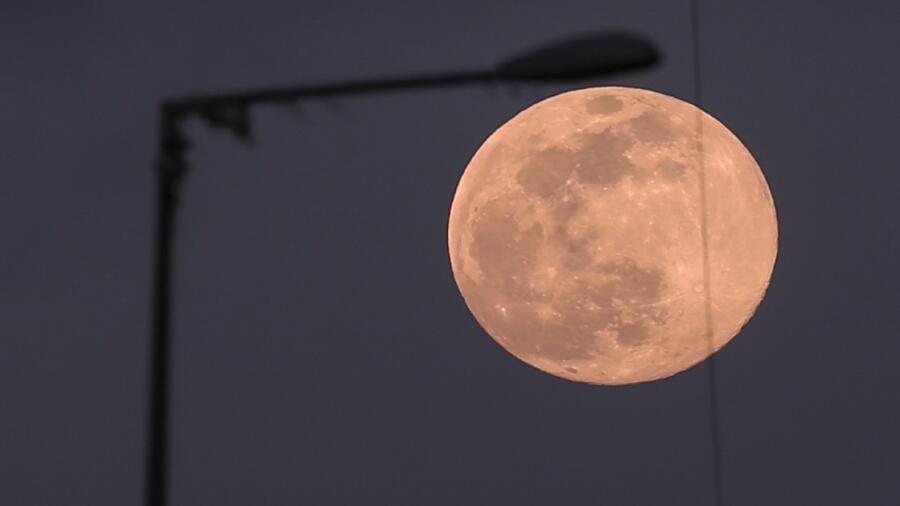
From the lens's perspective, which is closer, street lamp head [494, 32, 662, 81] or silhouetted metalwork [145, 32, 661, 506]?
silhouetted metalwork [145, 32, 661, 506]

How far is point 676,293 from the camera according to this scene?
5.26 metres

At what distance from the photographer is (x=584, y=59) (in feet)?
8.20

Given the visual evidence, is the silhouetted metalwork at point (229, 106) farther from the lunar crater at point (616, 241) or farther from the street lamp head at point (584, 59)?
the lunar crater at point (616, 241)

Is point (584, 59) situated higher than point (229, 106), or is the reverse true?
point (584, 59)

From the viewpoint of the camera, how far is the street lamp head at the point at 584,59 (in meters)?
2.50

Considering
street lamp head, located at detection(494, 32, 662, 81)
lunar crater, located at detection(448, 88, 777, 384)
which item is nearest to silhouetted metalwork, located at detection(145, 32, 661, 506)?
street lamp head, located at detection(494, 32, 662, 81)

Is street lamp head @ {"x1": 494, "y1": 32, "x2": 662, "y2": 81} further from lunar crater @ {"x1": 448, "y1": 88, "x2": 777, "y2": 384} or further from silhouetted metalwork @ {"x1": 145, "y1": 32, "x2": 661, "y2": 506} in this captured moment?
lunar crater @ {"x1": 448, "y1": 88, "x2": 777, "y2": 384}

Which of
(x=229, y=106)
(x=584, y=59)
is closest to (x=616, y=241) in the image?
(x=584, y=59)

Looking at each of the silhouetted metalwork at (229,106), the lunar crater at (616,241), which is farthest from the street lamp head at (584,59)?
the lunar crater at (616,241)

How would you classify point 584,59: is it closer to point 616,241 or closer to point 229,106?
point 229,106

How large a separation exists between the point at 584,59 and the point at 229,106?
2.87ft

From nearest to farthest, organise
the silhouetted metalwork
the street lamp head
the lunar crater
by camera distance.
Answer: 1. the silhouetted metalwork
2. the street lamp head
3. the lunar crater

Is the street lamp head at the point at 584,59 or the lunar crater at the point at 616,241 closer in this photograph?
the street lamp head at the point at 584,59

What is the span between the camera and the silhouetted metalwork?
2.29 metres
